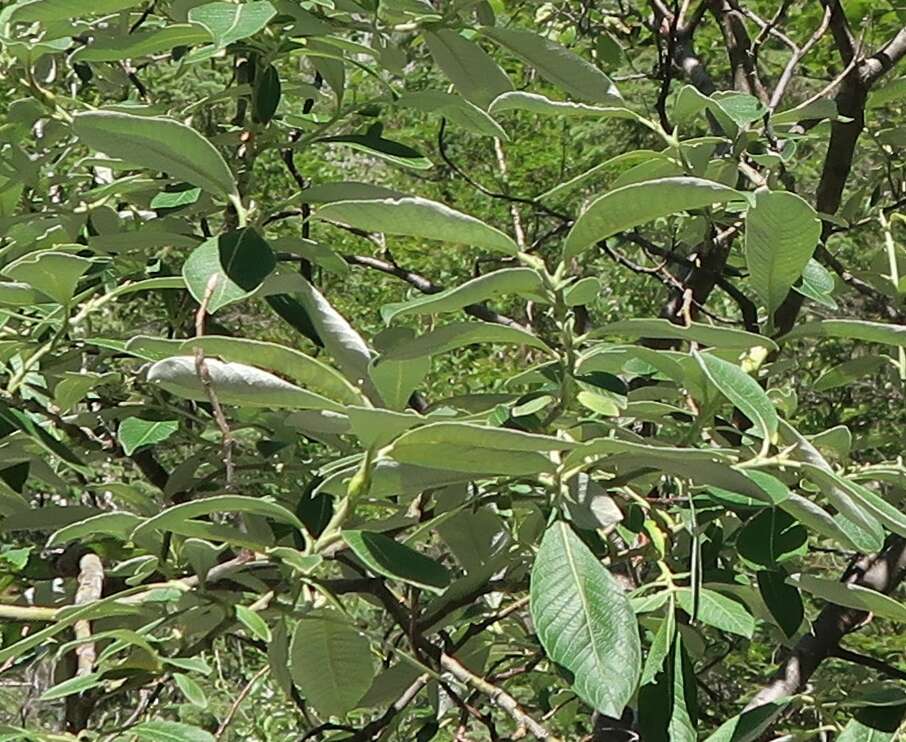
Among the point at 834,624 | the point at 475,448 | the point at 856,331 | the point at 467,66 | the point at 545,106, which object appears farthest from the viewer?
the point at 834,624

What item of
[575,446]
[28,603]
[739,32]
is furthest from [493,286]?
[739,32]

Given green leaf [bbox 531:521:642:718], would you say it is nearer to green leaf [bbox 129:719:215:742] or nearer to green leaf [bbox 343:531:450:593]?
green leaf [bbox 343:531:450:593]

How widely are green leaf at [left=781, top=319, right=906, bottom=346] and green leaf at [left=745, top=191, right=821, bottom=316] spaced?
0.03 meters

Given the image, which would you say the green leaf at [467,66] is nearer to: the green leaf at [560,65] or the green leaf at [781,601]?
the green leaf at [560,65]

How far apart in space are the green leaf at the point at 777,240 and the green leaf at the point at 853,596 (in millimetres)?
183

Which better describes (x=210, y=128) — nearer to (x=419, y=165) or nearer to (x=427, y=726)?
(x=419, y=165)

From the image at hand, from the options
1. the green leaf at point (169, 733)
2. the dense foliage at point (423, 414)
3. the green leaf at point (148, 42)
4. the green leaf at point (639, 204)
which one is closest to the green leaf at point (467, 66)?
the dense foliage at point (423, 414)

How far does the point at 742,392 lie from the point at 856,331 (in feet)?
0.37

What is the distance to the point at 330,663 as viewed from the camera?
34.0 inches

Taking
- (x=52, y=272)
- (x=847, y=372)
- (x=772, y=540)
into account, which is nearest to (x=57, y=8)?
(x=52, y=272)

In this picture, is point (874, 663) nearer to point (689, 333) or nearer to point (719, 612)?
point (719, 612)

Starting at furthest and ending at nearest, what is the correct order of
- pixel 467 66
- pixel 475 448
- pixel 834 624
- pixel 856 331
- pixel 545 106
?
pixel 834 624
pixel 467 66
pixel 545 106
pixel 856 331
pixel 475 448

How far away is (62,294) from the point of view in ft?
2.89

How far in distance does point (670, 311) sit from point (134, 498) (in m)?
0.59
